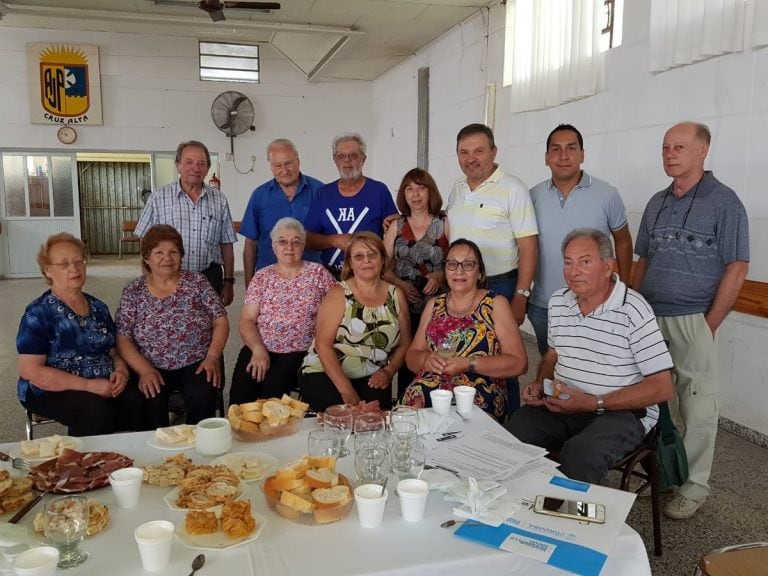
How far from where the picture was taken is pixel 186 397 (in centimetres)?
297

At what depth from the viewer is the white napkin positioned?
190cm

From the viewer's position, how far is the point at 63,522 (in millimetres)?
1208

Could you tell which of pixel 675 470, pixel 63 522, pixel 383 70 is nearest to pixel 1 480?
pixel 63 522

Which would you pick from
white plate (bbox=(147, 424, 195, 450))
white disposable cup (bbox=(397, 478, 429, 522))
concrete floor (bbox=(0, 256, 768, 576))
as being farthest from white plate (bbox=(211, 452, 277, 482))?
concrete floor (bbox=(0, 256, 768, 576))

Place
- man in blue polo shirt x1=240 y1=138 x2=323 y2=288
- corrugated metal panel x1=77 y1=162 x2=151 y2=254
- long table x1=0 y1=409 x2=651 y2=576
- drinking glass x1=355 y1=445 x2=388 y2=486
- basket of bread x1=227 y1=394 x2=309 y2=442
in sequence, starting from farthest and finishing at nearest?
corrugated metal panel x1=77 y1=162 x2=151 y2=254
man in blue polo shirt x1=240 y1=138 x2=323 y2=288
basket of bread x1=227 y1=394 x2=309 y2=442
drinking glass x1=355 y1=445 x2=388 y2=486
long table x1=0 y1=409 x2=651 y2=576

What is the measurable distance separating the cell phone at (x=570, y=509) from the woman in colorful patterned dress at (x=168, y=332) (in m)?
A: 1.94

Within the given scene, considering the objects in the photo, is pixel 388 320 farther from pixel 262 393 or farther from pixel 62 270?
pixel 62 270

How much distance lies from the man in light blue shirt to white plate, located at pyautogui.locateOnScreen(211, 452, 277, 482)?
75.8 inches

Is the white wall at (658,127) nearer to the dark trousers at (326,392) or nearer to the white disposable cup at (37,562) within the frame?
the dark trousers at (326,392)

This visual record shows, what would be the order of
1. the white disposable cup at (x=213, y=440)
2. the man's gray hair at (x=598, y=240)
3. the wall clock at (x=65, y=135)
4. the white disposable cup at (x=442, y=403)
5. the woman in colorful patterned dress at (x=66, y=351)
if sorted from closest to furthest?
the white disposable cup at (x=213, y=440)
the white disposable cup at (x=442, y=403)
the man's gray hair at (x=598, y=240)
the woman in colorful patterned dress at (x=66, y=351)
the wall clock at (x=65, y=135)

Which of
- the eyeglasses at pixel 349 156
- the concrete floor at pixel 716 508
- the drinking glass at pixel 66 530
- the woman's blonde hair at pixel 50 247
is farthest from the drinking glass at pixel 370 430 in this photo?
the eyeglasses at pixel 349 156

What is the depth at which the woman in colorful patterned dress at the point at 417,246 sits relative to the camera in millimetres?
3219

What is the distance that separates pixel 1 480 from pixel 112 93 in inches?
385

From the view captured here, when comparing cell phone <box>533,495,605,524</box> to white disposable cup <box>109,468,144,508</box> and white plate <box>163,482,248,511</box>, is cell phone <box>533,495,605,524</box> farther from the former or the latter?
white disposable cup <box>109,468,144,508</box>
